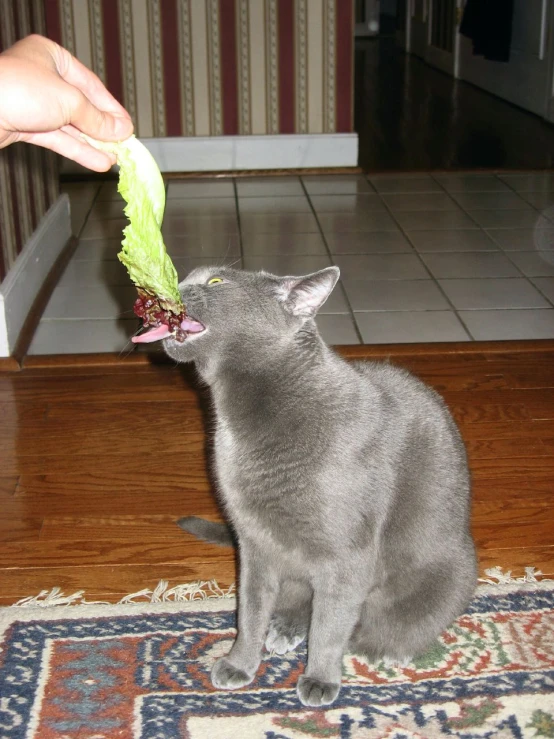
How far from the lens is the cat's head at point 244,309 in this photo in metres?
1.28

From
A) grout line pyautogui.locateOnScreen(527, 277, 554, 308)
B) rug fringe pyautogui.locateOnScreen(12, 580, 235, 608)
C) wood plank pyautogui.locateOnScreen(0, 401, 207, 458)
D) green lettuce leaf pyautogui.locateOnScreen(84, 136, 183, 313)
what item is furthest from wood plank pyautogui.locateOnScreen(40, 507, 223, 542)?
grout line pyautogui.locateOnScreen(527, 277, 554, 308)

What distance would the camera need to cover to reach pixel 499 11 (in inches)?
220

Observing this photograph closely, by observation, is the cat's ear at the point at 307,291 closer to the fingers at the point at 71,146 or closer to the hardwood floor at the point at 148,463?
the fingers at the point at 71,146

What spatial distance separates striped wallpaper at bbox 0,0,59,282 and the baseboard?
1.34 meters

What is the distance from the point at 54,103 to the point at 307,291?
475 mm

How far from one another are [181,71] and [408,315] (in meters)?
2.36

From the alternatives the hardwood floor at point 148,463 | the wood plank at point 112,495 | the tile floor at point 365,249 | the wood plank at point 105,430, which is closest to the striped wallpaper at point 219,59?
the tile floor at point 365,249

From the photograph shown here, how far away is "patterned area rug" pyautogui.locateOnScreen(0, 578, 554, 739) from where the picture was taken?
1303 millimetres

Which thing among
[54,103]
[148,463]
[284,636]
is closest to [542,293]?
[148,463]

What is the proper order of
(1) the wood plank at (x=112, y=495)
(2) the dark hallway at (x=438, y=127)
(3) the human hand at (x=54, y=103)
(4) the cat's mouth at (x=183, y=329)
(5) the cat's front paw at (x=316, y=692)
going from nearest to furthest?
(3) the human hand at (x=54, y=103), (4) the cat's mouth at (x=183, y=329), (5) the cat's front paw at (x=316, y=692), (1) the wood plank at (x=112, y=495), (2) the dark hallway at (x=438, y=127)

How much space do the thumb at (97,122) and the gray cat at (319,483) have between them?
264 mm

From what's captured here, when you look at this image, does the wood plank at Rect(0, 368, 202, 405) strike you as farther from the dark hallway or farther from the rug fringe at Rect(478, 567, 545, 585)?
the dark hallway

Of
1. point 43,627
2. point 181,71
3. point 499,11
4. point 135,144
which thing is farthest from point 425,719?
point 499,11

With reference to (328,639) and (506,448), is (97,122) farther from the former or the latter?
(506,448)
